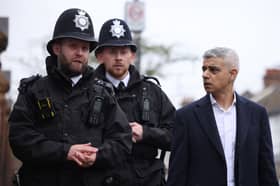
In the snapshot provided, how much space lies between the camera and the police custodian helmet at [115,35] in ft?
22.6

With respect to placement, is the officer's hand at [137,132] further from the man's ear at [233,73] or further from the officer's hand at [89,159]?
the officer's hand at [89,159]

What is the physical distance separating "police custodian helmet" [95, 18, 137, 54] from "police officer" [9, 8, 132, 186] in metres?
1.23

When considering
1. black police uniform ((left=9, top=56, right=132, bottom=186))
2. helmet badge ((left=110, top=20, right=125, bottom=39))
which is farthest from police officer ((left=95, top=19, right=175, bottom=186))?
black police uniform ((left=9, top=56, right=132, bottom=186))

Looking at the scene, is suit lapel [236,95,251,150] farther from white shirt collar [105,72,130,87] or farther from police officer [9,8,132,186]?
white shirt collar [105,72,130,87]

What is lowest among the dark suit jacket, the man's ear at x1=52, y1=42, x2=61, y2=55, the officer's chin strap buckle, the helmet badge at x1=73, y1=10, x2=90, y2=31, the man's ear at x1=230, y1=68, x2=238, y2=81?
the dark suit jacket

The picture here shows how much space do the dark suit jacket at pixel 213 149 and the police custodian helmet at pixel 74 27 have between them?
3.23 feet

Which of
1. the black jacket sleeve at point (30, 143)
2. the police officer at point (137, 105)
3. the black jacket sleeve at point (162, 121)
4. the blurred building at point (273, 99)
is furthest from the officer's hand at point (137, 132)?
the blurred building at point (273, 99)

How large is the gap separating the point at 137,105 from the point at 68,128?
1.30 metres

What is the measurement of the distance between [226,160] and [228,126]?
290 millimetres

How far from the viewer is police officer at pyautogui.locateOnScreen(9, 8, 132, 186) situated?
17.3ft

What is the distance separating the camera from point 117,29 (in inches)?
274

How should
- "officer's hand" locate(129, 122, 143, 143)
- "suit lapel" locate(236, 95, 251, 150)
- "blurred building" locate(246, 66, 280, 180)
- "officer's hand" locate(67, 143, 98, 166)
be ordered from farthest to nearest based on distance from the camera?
"blurred building" locate(246, 66, 280, 180)
"officer's hand" locate(129, 122, 143, 143)
"suit lapel" locate(236, 95, 251, 150)
"officer's hand" locate(67, 143, 98, 166)

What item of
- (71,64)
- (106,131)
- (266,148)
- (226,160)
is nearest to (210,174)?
(226,160)

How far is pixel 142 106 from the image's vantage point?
6.54 m
